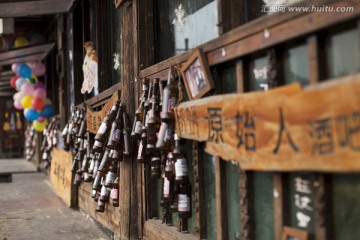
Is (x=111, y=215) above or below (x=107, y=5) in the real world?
below

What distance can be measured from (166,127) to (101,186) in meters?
2.65

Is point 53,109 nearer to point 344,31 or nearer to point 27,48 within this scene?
point 27,48

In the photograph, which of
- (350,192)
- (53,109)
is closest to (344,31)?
(350,192)

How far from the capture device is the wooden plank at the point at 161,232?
3701 millimetres

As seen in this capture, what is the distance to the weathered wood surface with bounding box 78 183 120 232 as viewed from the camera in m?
5.43

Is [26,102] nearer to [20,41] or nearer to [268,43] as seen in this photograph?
[20,41]

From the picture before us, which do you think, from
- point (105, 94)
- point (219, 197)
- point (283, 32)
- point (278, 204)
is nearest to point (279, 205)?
point (278, 204)

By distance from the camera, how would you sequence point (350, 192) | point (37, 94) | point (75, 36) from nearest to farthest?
point (350, 192), point (75, 36), point (37, 94)

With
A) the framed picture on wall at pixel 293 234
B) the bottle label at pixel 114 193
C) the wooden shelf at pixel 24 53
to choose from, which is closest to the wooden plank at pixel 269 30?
the framed picture on wall at pixel 293 234

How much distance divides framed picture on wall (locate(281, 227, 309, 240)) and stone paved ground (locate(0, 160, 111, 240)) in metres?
3.55

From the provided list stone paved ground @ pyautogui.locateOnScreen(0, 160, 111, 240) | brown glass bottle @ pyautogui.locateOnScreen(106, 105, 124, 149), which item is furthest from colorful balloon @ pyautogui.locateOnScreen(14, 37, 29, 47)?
brown glass bottle @ pyautogui.locateOnScreen(106, 105, 124, 149)

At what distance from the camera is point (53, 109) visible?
13.1 metres

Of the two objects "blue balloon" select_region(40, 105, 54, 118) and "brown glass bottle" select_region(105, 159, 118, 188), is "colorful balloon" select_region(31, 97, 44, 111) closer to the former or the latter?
"blue balloon" select_region(40, 105, 54, 118)

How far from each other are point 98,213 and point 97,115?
1.44 m
